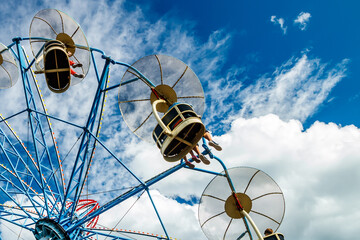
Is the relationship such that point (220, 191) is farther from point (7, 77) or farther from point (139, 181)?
point (7, 77)

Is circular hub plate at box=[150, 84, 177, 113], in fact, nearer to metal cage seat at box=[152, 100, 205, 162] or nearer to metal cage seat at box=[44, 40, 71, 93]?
metal cage seat at box=[152, 100, 205, 162]

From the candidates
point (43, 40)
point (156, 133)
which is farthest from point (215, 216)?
point (43, 40)

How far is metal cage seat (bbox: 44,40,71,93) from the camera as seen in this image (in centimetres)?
1217

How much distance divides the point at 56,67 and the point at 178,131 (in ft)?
22.6

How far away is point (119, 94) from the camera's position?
45.4 ft

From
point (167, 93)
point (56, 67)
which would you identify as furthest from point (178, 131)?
point (56, 67)

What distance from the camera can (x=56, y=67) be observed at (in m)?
12.3

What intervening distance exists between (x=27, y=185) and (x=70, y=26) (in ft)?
37.2

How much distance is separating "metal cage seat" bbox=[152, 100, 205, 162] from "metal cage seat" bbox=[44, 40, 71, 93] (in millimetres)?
5397

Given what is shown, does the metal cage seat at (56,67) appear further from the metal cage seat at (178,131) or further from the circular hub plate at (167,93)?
the metal cage seat at (178,131)

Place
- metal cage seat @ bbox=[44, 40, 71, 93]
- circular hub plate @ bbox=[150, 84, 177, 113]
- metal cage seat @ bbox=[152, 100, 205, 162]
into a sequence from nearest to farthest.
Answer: metal cage seat @ bbox=[152, 100, 205, 162] < metal cage seat @ bbox=[44, 40, 71, 93] < circular hub plate @ bbox=[150, 84, 177, 113]

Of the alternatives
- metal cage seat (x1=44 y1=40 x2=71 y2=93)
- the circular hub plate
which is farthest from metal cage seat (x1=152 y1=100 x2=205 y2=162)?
metal cage seat (x1=44 y1=40 x2=71 y2=93)

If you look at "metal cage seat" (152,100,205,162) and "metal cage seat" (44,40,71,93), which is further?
"metal cage seat" (44,40,71,93)

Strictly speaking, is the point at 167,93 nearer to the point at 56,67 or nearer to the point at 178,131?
the point at 178,131
